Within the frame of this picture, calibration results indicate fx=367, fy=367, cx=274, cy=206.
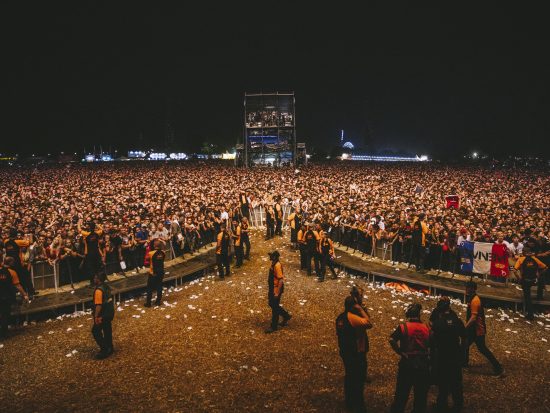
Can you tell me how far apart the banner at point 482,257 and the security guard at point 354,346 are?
698 cm

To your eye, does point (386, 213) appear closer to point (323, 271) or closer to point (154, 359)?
point (323, 271)

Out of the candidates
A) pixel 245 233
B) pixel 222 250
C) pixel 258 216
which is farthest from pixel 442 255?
pixel 258 216

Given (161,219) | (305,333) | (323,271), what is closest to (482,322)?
(305,333)

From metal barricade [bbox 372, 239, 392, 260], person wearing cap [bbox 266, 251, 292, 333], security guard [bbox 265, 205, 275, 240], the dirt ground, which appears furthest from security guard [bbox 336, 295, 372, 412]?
security guard [bbox 265, 205, 275, 240]

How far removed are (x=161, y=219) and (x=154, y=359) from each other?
7.78 metres

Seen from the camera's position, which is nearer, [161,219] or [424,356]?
[424,356]

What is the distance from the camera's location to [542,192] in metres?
22.4

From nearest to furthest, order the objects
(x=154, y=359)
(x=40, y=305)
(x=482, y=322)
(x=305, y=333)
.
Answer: (x=482, y=322) < (x=154, y=359) < (x=305, y=333) < (x=40, y=305)

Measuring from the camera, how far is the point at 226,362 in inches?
255

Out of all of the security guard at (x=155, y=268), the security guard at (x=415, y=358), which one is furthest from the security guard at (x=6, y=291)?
the security guard at (x=415, y=358)

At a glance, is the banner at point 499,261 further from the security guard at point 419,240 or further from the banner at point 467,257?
the security guard at point 419,240

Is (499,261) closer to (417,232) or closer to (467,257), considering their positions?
(467,257)

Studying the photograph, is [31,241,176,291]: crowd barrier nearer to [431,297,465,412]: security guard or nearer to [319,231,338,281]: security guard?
[319,231,338,281]: security guard

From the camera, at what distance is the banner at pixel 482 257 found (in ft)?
33.6
